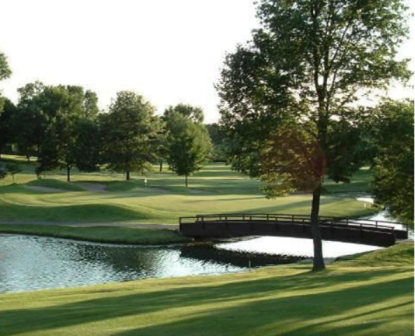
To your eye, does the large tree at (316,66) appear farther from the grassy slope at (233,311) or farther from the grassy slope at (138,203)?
the grassy slope at (138,203)

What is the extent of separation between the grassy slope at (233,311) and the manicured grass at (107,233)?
2288 centimetres

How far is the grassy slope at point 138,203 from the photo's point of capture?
55909 mm

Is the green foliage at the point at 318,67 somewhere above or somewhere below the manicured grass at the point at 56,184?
above

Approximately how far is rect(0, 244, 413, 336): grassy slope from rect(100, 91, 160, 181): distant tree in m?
66.8

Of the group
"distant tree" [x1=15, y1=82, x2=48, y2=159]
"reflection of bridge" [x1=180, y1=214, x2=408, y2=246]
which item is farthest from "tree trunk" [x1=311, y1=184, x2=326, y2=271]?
"distant tree" [x1=15, y1=82, x2=48, y2=159]

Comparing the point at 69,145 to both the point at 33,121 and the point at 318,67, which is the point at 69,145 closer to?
the point at 33,121

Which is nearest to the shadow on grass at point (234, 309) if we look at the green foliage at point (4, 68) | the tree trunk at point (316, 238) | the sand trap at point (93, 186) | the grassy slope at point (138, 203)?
the tree trunk at point (316, 238)

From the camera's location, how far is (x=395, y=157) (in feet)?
68.1

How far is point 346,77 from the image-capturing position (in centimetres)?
2455

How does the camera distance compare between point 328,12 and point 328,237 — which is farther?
point 328,237

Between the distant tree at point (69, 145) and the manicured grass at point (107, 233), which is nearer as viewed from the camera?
the manicured grass at point (107, 233)

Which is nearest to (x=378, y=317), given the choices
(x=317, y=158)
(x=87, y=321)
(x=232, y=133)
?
(x=87, y=321)

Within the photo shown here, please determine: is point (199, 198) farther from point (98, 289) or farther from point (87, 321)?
point (87, 321)

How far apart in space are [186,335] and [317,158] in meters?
14.7
